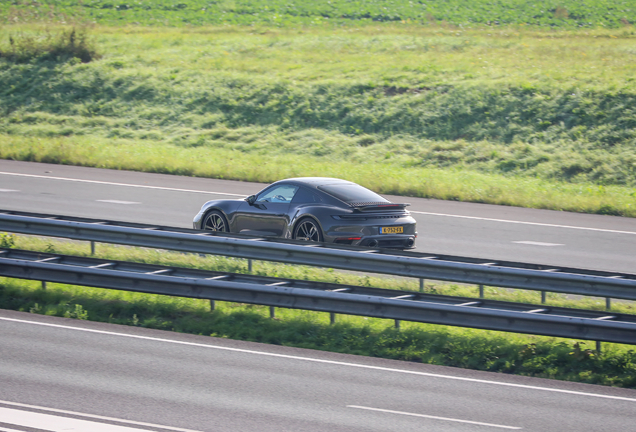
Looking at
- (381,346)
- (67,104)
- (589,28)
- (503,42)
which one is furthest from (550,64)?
(381,346)

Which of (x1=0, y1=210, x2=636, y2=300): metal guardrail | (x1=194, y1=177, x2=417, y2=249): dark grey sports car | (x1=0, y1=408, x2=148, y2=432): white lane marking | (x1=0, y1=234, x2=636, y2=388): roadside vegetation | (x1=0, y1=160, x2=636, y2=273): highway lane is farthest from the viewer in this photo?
(x1=0, y1=160, x2=636, y2=273): highway lane

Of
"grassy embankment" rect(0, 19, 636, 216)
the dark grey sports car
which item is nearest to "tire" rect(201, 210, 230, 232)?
the dark grey sports car

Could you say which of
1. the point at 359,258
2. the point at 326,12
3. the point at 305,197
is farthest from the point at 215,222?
the point at 326,12

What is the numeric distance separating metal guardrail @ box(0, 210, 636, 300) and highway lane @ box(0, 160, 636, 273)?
13.5ft

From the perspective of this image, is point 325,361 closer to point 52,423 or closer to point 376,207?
point 52,423

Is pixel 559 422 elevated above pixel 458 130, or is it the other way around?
pixel 458 130

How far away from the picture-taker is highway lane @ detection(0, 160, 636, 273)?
14828 millimetres

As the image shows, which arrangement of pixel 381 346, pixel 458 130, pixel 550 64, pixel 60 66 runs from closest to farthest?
pixel 381 346 < pixel 458 130 < pixel 550 64 < pixel 60 66

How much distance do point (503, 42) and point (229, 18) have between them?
1864 cm

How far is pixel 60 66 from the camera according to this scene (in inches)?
1485

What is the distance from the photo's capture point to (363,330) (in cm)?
937

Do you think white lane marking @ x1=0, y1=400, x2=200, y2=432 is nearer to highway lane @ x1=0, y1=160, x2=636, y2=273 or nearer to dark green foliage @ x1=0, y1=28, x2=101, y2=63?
highway lane @ x1=0, y1=160, x2=636, y2=273

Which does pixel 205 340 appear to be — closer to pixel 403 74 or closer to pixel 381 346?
pixel 381 346

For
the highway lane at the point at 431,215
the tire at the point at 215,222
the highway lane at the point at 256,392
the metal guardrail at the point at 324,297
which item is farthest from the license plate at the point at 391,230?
the highway lane at the point at 256,392
